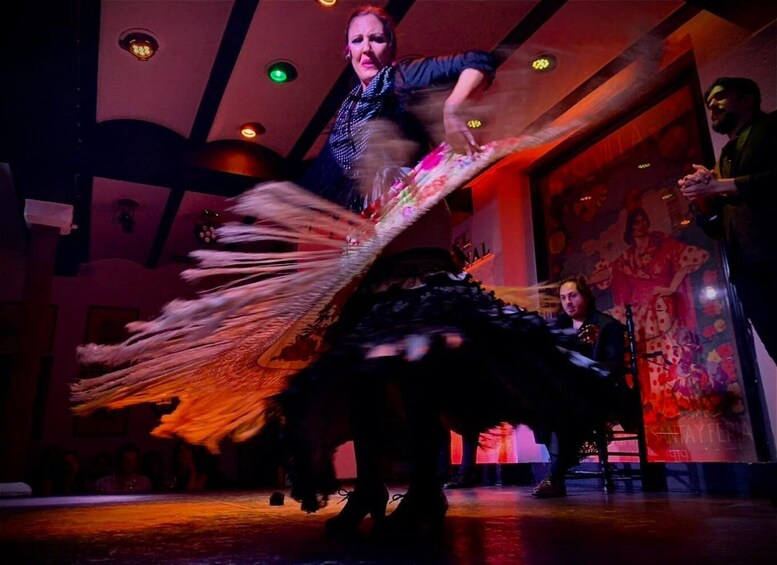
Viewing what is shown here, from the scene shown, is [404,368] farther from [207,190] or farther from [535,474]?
[207,190]

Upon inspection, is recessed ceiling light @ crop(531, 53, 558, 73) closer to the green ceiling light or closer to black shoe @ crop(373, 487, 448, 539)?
the green ceiling light

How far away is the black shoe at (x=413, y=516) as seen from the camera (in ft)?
4.28

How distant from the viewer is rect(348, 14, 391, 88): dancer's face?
1669mm

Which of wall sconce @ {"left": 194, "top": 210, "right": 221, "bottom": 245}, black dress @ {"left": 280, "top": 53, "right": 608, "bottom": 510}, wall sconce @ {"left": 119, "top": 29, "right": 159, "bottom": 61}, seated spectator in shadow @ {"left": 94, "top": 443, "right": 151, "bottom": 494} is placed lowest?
seated spectator in shadow @ {"left": 94, "top": 443, "right": 151, "bottom": 494}

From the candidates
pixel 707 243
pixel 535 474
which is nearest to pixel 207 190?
pixel 535 474

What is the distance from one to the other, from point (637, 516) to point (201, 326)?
153 cm

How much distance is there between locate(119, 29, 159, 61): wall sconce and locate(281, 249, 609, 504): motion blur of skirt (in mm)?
3752

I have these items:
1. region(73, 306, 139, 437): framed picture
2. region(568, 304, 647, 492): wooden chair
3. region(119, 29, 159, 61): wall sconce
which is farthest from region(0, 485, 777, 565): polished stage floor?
region(73, 306, 139, 437): framed picture

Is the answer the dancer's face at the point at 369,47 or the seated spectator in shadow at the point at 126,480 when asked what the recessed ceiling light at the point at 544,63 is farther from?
the seated spectator in shadow at the point at 126,480

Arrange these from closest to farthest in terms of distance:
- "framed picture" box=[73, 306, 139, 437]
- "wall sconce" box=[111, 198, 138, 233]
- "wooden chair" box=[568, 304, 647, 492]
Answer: "wooden chair" box=[568, 304, 647, 492]
"wall sconce" box=[111, 198, 138, 233]
"framed picture" box=[73, 306, 139, 437]

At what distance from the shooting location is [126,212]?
6965 millimetres

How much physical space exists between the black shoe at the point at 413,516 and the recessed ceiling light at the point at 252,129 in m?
4.74

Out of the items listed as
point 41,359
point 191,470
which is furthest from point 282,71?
point 41,359

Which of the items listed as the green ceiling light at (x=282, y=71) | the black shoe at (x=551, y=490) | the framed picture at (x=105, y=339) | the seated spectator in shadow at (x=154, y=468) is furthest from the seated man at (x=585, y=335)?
the framed picture at (x=105, y=339)
